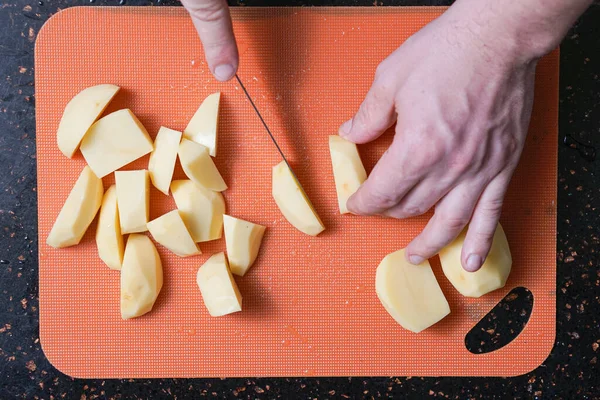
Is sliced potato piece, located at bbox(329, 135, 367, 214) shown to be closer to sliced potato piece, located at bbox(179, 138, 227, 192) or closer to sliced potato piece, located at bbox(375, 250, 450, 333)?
sliced potato piece, located at bbox(375, 250, 450, 333)

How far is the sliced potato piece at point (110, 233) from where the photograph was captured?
1596 millimetres

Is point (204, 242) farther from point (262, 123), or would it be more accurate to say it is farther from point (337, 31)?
point (337, 31)

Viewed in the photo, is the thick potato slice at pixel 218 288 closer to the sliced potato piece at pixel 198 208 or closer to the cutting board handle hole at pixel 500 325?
the sliced potato piece at pixel 198 208

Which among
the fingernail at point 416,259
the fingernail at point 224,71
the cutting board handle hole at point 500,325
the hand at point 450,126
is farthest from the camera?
the cutting board handle hole at point 500,325

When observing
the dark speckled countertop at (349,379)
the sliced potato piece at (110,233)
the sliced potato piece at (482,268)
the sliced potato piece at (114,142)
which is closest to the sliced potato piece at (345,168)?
the sliced potato piece at (482,268)

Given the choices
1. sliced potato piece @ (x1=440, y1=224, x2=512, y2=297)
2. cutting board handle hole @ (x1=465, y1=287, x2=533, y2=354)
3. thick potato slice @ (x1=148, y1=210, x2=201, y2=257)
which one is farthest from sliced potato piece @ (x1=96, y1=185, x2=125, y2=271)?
cutting board handle hole @ (x1=465, y1=287, x2=533, y2=354)

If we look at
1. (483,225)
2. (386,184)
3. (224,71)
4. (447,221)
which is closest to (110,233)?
(224,71)

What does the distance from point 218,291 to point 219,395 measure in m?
0.37

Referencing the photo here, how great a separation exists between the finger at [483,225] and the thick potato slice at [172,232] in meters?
0.81

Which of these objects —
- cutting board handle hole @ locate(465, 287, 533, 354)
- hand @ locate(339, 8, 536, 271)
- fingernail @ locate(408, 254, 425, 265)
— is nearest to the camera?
hand @ locate(339, 8, 536, 271)

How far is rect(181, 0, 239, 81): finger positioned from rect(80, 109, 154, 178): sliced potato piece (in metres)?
0.33

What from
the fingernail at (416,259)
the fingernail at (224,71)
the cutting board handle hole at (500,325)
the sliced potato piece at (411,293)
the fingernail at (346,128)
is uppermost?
the fingernail at (224,71)

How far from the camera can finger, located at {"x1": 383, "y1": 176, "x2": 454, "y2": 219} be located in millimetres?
1419

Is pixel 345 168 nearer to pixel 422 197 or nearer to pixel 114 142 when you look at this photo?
pixel 422 197
